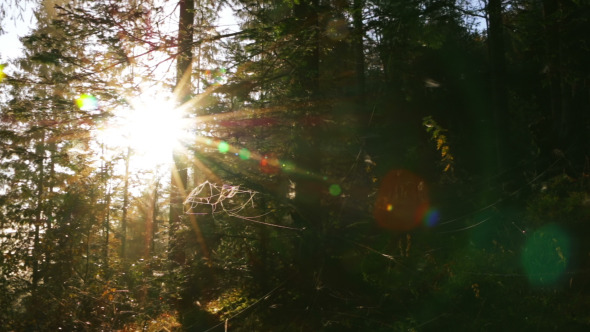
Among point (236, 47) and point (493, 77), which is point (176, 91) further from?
point (493, 77)

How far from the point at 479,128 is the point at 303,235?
8.89 m

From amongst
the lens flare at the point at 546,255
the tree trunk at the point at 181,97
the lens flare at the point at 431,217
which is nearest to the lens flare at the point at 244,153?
the tree trunk at the point at 181,97

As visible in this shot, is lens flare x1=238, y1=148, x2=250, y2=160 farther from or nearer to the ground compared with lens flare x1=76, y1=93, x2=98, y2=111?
nearer to the ground

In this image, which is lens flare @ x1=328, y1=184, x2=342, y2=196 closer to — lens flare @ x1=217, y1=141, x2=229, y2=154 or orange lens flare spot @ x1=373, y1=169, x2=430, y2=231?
orange lens flare spot @ x1=373, y1=169, x2=430, y2=231

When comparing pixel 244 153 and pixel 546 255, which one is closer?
pixel 546 255

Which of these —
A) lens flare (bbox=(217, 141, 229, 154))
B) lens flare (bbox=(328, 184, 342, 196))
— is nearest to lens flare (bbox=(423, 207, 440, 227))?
lens flare (bbox=(328, 184, 342, 196))

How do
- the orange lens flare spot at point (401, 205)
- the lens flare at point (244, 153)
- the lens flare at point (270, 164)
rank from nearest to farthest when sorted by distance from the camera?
1. the orange lens flare spot at point (401, 205)
2. the lens flare at point (270, 164)
3. the lens flare at point (244, 153)

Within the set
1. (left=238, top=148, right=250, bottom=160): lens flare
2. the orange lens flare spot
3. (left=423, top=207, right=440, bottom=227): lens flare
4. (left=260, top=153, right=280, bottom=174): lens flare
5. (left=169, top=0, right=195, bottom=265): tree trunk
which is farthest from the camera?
(left=238, top=148, right=250, bottom=160): lens flare

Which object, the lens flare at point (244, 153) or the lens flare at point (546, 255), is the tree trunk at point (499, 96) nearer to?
the lens flare at point (546, 255)

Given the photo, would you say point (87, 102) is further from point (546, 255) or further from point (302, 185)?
point (546, 255)

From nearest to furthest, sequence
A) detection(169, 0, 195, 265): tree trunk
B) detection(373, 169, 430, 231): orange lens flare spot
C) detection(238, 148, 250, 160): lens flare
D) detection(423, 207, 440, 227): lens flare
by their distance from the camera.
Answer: detection(373, 169, 430, 231): orange lens flare spot → detection(423, 207, 440, 227): lens flare → detection(169, 0, 195, 265): tree trunk → detection(238, 148, 250, 160): lens flare

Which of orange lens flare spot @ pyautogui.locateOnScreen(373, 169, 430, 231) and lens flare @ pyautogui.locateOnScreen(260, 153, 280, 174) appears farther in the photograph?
lens flare @ pyautogui.locateOnScreen(260, 153, 280, 174)

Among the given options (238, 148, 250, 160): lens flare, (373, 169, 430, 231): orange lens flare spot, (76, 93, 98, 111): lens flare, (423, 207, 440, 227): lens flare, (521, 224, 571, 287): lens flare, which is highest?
(76, 93, 98, 111): lens flare

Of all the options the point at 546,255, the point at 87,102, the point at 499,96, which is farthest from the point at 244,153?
the point at 499,96
